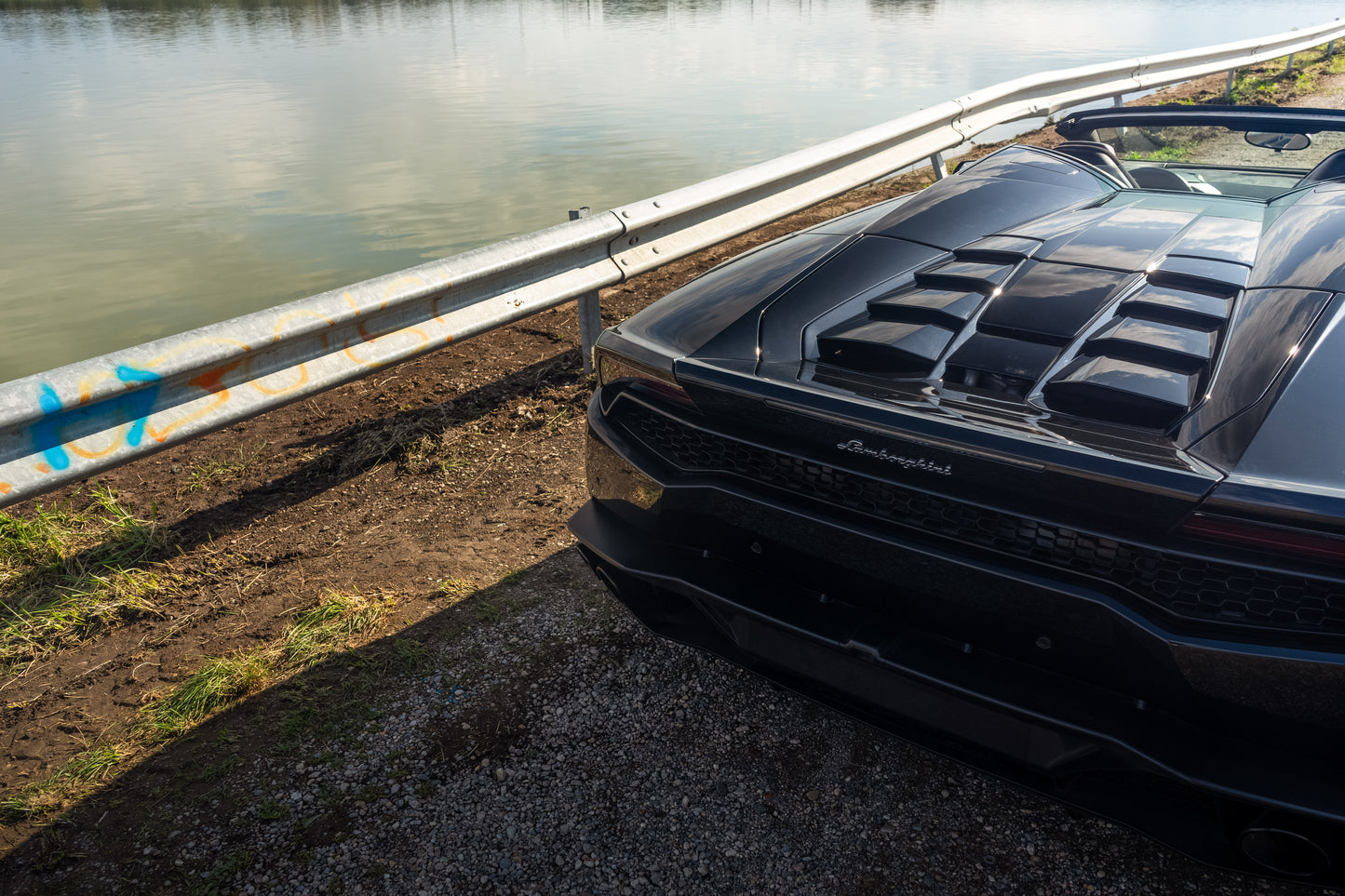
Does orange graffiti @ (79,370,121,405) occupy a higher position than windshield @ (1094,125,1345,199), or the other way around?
windshield @ (1094,125,1345,199)

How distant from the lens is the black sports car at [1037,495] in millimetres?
1415

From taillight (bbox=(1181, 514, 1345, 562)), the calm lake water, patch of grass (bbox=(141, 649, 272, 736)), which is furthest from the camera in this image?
the calm lake water

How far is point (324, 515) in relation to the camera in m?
3.34

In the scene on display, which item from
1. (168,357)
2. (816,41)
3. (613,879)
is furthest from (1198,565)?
(816,41)

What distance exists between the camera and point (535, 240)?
3844mm

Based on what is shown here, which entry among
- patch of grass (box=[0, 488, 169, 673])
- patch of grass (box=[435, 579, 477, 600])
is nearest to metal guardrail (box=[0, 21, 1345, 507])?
patch of grass (box=[0, 488, 169, 673])

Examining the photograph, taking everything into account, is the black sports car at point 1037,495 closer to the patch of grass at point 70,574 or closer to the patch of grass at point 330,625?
the patch of grass at point 330,625

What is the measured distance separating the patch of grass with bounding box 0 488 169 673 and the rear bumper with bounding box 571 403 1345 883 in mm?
1797

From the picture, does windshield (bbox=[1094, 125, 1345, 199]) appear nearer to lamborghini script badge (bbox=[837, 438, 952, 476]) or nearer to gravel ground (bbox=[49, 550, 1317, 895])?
lamborghini script badge (bbox=[837, 438, 952, 476])

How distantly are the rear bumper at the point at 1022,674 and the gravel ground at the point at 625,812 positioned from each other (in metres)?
0.27

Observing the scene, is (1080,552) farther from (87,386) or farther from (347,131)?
(347,131)

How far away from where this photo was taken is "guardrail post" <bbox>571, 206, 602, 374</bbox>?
418cm

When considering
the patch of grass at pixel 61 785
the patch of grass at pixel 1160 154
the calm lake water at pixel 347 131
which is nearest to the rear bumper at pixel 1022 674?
the patch of grass at pixel 61 785

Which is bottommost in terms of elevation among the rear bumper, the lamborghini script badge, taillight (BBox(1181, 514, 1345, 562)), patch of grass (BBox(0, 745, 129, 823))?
patch of grass (BBox(0, 745, 129, 823))
